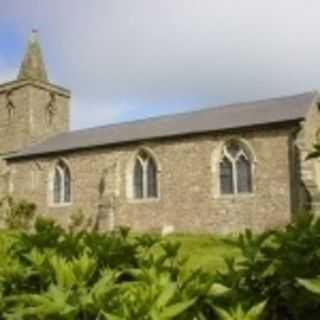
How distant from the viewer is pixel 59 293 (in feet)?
8.68

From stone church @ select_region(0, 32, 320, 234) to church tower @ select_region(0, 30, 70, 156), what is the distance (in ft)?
8.39

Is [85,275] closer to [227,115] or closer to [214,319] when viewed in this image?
[214,319]

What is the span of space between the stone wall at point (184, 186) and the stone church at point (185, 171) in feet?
0.16

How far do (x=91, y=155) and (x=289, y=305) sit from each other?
32459 mm

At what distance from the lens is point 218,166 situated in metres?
30.9

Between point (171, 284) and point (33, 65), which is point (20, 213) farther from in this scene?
point (171, 284)

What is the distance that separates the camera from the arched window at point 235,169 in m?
29.8

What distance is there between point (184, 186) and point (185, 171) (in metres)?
0.76

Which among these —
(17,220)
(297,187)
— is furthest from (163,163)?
(17,220)

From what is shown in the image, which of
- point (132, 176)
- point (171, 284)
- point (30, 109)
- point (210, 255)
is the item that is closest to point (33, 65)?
point (30, 109)

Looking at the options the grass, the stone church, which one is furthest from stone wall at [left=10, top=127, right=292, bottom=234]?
the grass

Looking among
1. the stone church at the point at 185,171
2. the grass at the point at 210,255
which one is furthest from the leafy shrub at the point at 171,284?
the stone church at the point at 185,171

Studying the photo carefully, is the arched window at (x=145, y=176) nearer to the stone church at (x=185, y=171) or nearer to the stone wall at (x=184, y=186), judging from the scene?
the stone church at (x=185, y=171)

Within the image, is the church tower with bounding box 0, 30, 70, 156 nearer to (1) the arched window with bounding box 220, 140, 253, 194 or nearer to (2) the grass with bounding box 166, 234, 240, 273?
(1) the arched window with bounding box 220, 140, 253, 194
